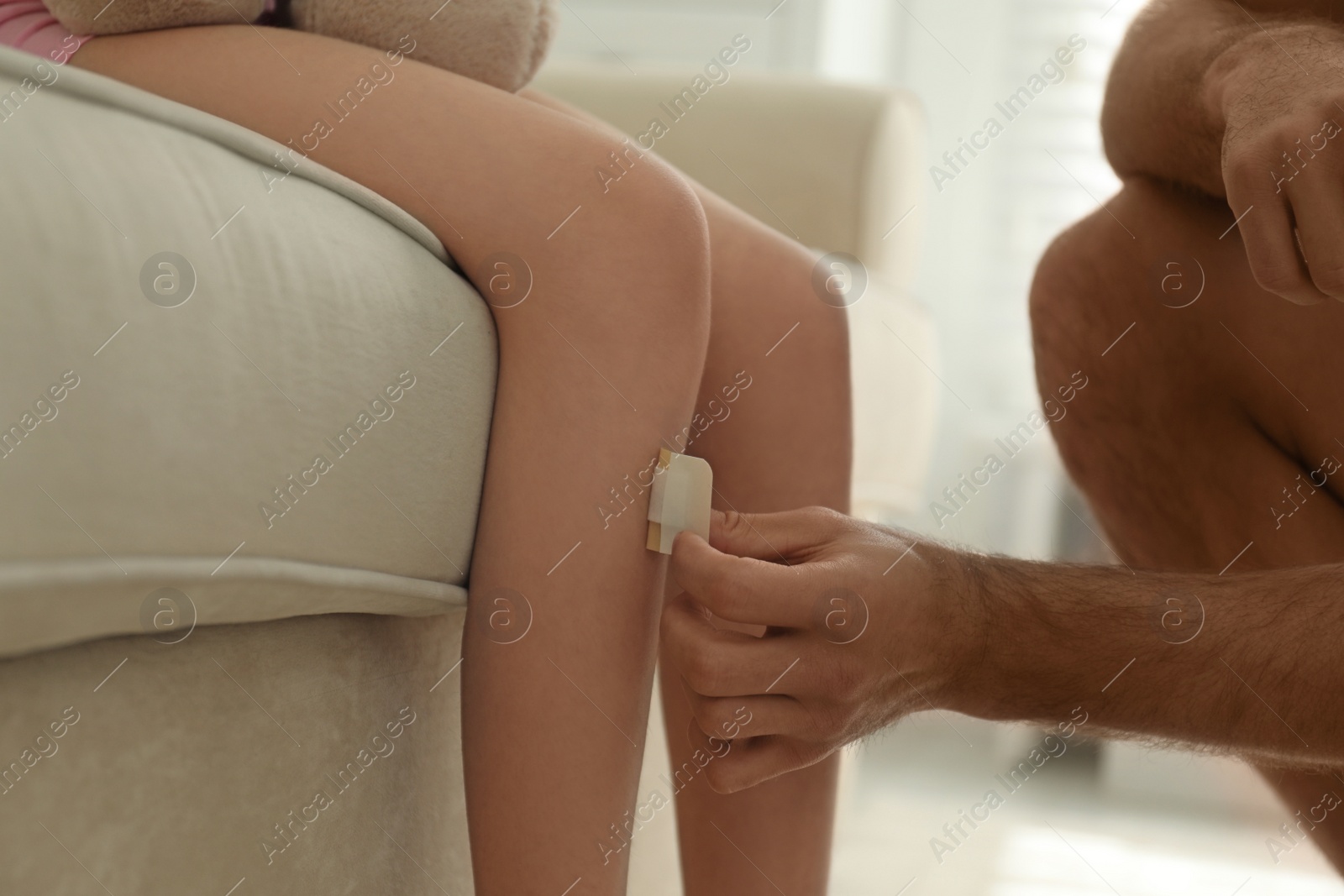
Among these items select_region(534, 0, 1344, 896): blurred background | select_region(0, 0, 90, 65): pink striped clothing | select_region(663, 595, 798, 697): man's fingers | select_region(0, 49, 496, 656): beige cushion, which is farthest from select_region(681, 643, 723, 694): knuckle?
select_region(534, 0, 1344, 896): blurred background

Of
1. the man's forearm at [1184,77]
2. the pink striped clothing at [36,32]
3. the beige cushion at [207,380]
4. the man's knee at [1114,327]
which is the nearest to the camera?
A: the beige cushion at [207,380]

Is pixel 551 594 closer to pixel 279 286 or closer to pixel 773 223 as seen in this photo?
pixel 279 286

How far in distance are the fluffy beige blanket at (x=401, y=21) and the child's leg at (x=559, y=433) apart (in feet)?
0.29

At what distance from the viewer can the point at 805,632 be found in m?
0.49

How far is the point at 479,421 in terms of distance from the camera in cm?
45

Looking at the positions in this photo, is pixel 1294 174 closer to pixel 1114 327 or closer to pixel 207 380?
pixel 1114 327

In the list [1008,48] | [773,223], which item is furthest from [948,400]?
[773,223]

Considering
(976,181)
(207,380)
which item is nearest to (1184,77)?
(207,380)

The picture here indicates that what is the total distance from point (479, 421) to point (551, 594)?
0.27ft

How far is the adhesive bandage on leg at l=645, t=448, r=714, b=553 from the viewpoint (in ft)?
1.52

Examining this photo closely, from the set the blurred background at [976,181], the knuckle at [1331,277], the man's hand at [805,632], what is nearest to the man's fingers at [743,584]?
the man's hand at [805,632]

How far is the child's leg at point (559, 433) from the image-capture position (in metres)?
0.44

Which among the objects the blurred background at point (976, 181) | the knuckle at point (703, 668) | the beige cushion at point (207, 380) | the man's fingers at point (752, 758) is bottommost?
the blurred background at point (976, 181)

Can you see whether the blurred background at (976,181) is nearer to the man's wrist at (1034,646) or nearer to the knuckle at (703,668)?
the man's wrist at (1034,646)
